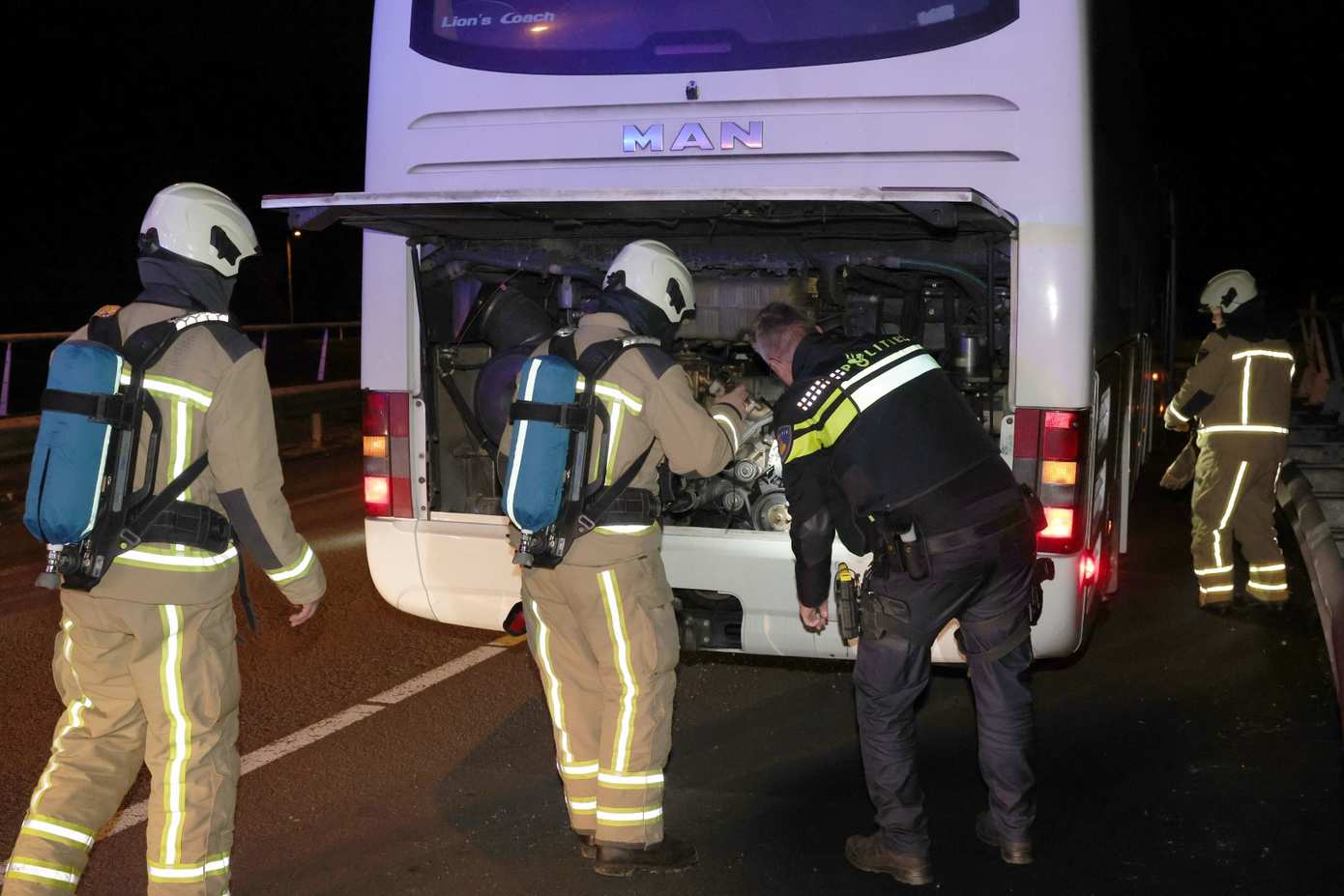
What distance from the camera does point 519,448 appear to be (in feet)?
14.0

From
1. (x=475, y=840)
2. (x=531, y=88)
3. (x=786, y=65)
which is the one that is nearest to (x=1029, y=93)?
(x=786, y=65)

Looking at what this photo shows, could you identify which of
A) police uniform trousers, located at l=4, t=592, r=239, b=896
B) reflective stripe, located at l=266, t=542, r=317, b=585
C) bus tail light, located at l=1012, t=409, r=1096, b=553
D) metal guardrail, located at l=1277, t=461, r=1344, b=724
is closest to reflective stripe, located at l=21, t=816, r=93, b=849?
police uniform trousers, located at l=4, t=592, r=239, b=896

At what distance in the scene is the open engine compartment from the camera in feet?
17.9

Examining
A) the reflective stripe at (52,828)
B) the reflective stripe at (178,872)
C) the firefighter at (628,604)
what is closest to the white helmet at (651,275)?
the firefighter at (628,604)

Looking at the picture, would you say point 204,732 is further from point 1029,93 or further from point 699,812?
point 1029,93

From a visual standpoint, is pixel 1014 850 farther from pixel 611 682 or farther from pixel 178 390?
pixel 178 390

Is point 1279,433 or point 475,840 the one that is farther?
point 1279,433

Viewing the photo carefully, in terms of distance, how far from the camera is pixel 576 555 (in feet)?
14.4

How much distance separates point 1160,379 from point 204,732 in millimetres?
Result: 10442

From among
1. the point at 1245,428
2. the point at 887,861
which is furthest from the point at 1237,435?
the point at 887,861

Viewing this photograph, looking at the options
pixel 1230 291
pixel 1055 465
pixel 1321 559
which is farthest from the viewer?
pixel 1230 291

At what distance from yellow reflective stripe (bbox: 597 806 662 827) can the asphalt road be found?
6.8 inches

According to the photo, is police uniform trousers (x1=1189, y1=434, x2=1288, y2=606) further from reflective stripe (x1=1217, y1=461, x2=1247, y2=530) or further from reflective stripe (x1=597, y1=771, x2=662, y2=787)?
reflective stripe (x1=597, y1=771, x2=662, y2=787)

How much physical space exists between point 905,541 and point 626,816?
3.87ft
